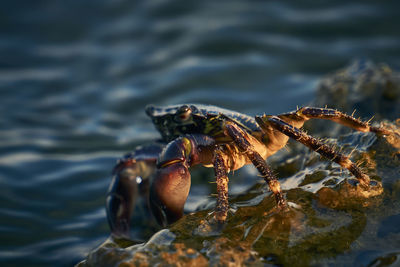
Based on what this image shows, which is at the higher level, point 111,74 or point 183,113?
point 111,74

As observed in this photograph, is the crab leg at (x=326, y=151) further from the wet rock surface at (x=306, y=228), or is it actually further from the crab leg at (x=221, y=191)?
the crab leg at (x=221, y=191)

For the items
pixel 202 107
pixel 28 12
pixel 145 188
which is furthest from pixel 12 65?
pixel 202 107

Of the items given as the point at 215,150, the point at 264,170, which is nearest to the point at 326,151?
the point at 264,170

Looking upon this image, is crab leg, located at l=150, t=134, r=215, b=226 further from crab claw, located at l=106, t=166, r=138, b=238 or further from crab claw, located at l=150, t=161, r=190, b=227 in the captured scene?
crab claw, located at l=106, t=166, r=138, b=238

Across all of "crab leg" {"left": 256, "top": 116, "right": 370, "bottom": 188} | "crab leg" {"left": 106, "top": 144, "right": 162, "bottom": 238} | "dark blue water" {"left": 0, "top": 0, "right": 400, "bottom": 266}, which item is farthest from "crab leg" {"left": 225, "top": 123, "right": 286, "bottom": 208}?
"dark blue water" {"left": 0, "top": 0, "right": 400, "bottom": 266}

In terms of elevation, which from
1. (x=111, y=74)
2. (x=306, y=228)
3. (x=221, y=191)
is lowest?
(x=306, y=228)

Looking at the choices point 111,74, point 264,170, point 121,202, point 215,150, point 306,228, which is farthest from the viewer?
point 111,74

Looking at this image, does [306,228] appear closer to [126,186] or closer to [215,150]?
[215,150]
